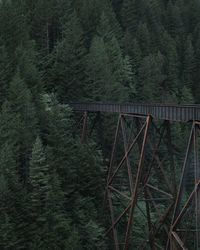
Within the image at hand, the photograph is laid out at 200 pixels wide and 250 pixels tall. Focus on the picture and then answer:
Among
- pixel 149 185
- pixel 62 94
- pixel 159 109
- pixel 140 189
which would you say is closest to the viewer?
pixel 159 109

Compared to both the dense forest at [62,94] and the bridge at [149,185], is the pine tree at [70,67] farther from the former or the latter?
the bridge at [149,185]

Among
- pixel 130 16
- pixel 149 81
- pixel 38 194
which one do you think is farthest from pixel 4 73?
pixel 130 16

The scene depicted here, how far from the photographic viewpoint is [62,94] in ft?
110

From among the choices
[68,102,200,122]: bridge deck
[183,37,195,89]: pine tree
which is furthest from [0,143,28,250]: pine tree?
[183,37,195,89]: pine tree

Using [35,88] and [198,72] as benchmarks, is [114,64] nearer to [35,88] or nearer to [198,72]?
[35,88]

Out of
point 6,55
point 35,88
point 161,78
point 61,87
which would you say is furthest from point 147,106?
point 161,78

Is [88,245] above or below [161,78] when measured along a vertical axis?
below

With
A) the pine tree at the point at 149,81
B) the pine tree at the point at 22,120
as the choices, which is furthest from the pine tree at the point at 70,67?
the pine tree at the point at 149,81

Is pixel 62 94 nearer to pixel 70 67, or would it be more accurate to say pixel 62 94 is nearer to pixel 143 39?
pixel 70 67

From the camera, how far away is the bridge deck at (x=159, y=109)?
15.5 metres

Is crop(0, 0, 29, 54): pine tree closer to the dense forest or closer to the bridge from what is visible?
the dense forest

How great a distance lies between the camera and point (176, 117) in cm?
1683

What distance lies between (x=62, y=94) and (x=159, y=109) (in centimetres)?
1675

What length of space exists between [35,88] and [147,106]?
10.8 m
